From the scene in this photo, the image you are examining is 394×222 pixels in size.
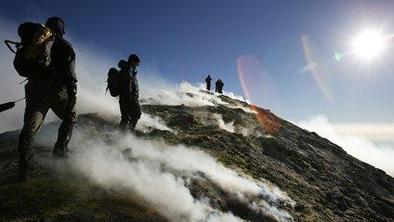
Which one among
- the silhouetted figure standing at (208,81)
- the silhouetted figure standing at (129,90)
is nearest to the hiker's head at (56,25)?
the silhouetted figure standing at (129,90)

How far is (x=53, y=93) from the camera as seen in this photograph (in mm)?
9133

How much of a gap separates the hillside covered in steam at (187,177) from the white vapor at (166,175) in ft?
0.11

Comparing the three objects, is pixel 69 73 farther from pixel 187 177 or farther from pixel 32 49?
pixel 187 177

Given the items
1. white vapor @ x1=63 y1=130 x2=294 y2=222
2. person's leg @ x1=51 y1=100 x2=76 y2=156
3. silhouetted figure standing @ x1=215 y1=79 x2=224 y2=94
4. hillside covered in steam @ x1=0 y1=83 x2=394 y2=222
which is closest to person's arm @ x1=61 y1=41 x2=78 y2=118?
person's leg @ x1=51 y1=100 x2=76 y2=156

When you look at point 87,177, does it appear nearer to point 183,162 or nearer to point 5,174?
point 5,174

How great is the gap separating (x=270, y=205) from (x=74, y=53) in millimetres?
8091

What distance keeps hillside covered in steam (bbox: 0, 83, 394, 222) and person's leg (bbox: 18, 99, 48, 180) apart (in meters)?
0.96

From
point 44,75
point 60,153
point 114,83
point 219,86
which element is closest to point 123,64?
point 114,83

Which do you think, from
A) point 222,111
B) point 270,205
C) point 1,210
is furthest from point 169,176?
point 222,111

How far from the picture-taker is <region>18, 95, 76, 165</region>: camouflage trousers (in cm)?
853

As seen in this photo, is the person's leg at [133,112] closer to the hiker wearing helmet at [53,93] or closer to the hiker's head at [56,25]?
the hiker wearing helmet at [53,93]

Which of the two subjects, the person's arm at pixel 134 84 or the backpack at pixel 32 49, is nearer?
the backpack at pixel 32 49

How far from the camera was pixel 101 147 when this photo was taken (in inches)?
540

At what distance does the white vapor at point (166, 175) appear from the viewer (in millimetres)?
10656
